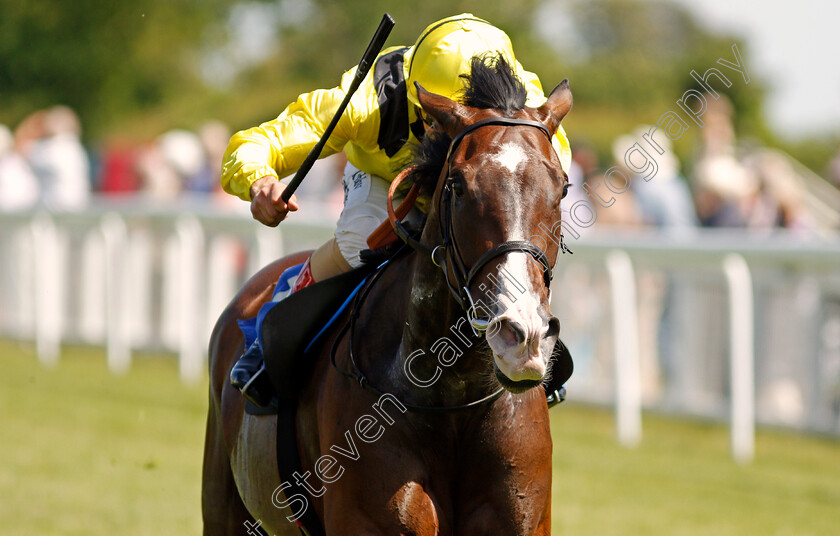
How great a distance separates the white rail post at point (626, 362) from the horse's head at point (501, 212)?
575cm

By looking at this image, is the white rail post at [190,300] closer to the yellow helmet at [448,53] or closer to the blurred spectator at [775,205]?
the blurred spectator at [775,205]

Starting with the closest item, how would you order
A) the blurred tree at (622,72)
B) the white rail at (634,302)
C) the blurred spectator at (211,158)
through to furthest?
the white rail at (634,302) < the blurred spectator at (211,158) < the blurred tree at (622,72)

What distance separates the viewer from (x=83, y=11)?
2889 centimetres

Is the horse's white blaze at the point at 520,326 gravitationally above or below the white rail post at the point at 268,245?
above

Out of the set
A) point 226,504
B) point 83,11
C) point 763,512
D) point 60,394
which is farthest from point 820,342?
point 83,11

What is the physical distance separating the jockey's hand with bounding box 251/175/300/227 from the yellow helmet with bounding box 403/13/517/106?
49 cm

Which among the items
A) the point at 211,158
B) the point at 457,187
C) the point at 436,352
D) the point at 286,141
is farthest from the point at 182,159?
the point at 457,187

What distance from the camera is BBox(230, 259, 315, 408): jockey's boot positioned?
380 centimetres

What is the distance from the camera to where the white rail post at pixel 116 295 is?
1152cm

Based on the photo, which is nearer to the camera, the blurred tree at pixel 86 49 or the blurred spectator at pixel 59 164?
the blurred spectator at pixel 59 164

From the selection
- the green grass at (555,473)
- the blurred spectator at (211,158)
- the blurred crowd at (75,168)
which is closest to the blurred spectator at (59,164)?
the blurred crowd at (75,168)

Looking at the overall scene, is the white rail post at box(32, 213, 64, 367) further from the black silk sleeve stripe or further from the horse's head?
the horse's head

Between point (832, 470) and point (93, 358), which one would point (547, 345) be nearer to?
point (832, 470)

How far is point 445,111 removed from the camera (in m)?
3.12
